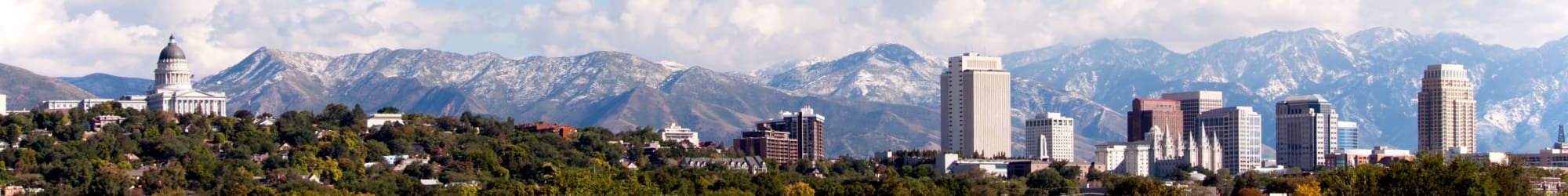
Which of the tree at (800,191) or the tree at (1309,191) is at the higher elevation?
the tree at (1309,191)

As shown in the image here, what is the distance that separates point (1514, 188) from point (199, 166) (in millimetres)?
94123

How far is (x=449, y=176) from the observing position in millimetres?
197750

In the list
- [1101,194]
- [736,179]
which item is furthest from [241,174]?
[1101,194]

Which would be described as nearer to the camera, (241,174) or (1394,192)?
(1394,192)

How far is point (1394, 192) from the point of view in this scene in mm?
116438

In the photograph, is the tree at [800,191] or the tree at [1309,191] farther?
the tree at [800,191]

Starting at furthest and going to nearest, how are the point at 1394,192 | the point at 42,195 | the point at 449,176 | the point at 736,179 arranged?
the point at 449,176
the point at 736,179
the point at 42,195
the point at 1394,192

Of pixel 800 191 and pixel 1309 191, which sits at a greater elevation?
pixel 1309 191

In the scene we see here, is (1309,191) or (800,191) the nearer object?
(1309,191)

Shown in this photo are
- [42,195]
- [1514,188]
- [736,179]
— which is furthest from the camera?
[736,179]

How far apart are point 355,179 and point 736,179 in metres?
28.1

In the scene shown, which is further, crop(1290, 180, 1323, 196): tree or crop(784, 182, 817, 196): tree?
crop(784, 182, 817, 196): tree

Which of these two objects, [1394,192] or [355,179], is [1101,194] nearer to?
[355,179]

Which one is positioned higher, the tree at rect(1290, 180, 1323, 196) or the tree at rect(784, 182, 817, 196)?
the tree at rect(1290, 180, 1323, 196)
